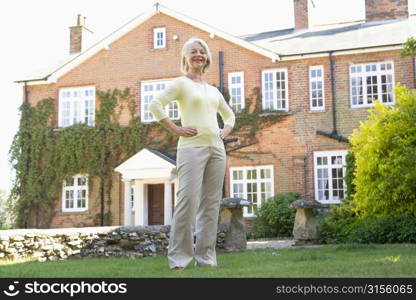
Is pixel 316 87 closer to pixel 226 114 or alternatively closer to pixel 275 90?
pixel 275 90

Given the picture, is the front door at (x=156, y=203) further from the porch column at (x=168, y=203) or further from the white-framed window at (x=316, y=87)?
the white-framed window at (x=316, y=87)

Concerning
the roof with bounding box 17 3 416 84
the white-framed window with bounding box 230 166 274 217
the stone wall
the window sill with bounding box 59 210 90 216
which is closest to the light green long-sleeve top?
the stone wall

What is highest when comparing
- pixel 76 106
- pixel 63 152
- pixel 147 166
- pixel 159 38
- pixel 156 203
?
pixel 159 38

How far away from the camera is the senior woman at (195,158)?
5.34m

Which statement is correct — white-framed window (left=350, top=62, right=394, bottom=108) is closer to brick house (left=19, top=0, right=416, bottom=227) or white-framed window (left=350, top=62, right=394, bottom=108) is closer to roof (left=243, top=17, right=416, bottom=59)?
brick house (left=19, top=0, right=416, bottom=227)

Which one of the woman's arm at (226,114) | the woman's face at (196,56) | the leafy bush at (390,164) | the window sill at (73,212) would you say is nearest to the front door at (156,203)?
the window sill at (73,212)

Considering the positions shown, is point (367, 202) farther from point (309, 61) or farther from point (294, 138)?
point (309, 61)

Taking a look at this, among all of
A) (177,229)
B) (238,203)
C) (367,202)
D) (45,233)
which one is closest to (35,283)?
(177,229)

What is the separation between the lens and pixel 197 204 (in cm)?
537

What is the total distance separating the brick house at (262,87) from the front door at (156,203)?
0.04 metres

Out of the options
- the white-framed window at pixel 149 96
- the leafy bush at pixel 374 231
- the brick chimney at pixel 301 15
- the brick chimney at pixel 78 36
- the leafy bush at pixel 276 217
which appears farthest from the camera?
the brick chimney at pixel 78 36

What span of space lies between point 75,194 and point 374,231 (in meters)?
11.3

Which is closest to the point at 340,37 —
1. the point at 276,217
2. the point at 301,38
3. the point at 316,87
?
the point at 301,38

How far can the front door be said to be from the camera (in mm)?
19406
